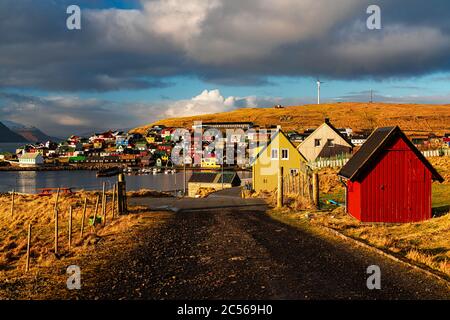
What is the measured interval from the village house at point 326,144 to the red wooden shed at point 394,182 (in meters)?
45.2

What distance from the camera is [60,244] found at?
20.5 m

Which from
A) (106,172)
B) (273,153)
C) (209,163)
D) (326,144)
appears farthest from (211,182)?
(209,163)

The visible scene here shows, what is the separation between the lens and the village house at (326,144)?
229 feet

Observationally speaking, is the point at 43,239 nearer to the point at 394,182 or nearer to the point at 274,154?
the point at 394,182

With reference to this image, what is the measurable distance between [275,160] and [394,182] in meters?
37.2

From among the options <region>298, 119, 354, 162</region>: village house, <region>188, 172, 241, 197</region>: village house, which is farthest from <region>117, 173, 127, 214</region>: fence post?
<region>188, 172, 241, 197</region>: village house

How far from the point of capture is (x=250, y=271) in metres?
12.8

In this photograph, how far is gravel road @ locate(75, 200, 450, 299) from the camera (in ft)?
35.4

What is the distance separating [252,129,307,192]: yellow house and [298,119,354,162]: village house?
9.86 metres

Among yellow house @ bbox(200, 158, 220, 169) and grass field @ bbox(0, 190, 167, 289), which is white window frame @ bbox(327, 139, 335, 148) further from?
yellow house @ bbox(200, 158, 220, 169)

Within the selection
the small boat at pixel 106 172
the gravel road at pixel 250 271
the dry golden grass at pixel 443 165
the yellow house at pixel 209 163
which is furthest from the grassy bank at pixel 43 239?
the yellow house at pixel 209 163
